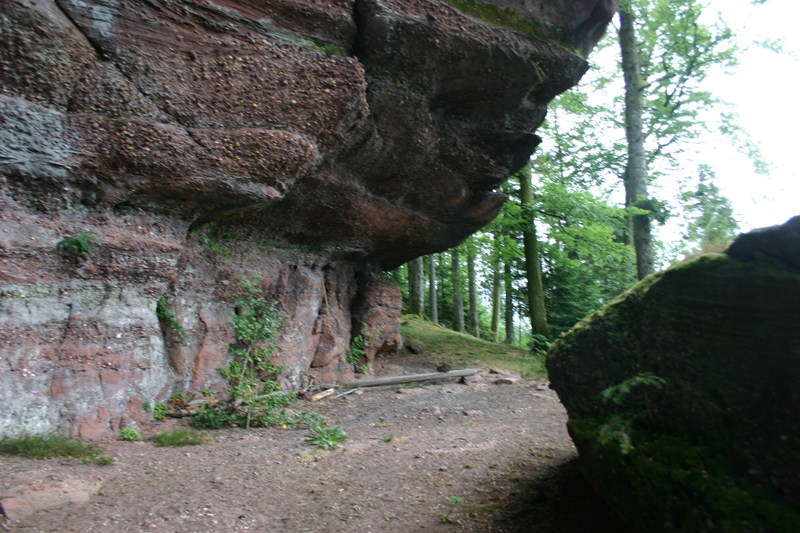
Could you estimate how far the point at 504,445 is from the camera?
260 inches

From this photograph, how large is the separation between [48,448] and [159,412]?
1.76 m

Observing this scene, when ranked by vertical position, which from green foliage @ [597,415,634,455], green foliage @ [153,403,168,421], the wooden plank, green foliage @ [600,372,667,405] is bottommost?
the wooden plank

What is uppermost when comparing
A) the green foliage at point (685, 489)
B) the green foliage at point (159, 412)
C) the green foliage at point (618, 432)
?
the green foliage at point (618, 432)

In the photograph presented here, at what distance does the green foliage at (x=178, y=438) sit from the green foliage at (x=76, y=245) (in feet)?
7.39

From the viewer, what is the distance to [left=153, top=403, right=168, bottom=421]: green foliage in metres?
7.10

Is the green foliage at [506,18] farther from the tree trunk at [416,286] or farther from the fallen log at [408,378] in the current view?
the tree trunk at [416,286]

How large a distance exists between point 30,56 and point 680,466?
705 cm

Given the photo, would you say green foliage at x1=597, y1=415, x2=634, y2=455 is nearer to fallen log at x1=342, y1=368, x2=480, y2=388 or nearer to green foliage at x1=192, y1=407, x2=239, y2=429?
green foliage at x1=192, y1=407, x2=239, y2=429

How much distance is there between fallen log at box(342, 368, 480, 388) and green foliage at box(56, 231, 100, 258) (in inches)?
224

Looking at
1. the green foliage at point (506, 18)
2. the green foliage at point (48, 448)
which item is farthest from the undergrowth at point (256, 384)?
the green foliage at point (506, 18)

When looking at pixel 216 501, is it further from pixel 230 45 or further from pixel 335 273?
pixel 335 273

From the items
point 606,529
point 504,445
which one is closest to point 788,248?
point 606,529

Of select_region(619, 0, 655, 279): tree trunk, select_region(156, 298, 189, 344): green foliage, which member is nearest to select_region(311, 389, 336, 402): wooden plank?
select_region(156, 298, 189, 344): green foliage

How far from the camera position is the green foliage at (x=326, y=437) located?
668 cm
